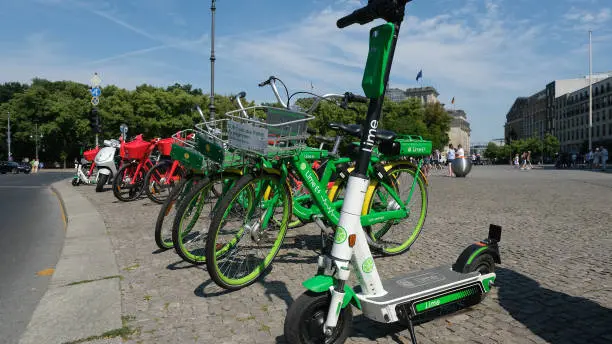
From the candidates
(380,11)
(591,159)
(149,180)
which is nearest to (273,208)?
(380,11)

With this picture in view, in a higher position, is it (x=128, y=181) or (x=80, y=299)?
(x=128, y=181)

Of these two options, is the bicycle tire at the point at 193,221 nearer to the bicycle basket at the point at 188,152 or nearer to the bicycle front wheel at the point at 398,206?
the bicycle basket at the point at 188,152

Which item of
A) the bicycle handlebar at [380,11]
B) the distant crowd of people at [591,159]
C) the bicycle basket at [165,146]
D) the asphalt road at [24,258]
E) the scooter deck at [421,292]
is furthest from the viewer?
the distant crowd of people at [591,159]

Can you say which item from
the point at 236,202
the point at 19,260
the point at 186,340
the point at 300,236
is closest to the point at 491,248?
the point at 236,202

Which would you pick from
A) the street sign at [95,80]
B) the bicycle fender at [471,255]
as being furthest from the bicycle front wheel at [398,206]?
the street sign at [95,80]

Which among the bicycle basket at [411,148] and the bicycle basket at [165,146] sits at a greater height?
the bicycle basket at [165,146]

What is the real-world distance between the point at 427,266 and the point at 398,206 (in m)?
0.64

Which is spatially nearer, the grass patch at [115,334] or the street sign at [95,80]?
the grass patch at [115,334]

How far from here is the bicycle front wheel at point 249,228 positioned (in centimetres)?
350

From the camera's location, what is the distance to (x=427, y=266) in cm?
439

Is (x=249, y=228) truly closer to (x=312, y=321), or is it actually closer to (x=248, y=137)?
(x=248, y=137)

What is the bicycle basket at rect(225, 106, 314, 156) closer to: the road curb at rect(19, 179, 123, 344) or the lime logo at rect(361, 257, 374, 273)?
the lime logo at rect(361, 257, 374, 273)

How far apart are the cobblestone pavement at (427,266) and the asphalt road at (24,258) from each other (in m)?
0.70

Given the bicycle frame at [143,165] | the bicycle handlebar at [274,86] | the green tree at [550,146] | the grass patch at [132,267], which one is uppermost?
the green tree at [550,146]
